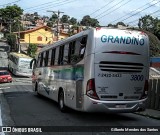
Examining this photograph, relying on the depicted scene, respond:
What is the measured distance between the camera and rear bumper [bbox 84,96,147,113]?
1312 cm

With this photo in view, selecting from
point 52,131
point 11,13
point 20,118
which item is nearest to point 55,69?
point 20,118

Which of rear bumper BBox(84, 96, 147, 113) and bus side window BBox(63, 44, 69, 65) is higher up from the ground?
bus side window BBox(63, 44, 69, 65)

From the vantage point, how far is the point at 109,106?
43.4 feet

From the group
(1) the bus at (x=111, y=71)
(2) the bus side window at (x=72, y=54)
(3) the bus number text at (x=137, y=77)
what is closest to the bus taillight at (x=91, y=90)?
(1) the bus at (x=111, y=71)

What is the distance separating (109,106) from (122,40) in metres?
2.30

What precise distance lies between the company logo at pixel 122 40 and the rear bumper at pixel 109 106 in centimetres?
202

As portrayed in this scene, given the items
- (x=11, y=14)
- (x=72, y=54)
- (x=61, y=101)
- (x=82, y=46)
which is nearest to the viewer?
(x=82, y=46)

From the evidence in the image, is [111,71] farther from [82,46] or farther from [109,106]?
[82,46]

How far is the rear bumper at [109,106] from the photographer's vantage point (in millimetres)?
13124

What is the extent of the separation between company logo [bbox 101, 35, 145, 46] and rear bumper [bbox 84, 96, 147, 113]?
2.02 meters

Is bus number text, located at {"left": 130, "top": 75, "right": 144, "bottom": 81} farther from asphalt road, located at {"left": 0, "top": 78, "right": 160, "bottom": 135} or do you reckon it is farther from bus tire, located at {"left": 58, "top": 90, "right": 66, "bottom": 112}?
bus tire, located at {"left": 58, "top": 90, "right": 66, "bottom": 112}

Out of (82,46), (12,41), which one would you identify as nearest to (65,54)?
(82,46)

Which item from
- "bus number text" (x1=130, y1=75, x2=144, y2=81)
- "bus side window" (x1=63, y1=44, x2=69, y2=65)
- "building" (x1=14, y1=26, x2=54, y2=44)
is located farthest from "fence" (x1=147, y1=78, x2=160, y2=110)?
"building" (x1=14, y1=26, x2=54, y2=44)

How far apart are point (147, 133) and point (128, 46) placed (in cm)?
353
